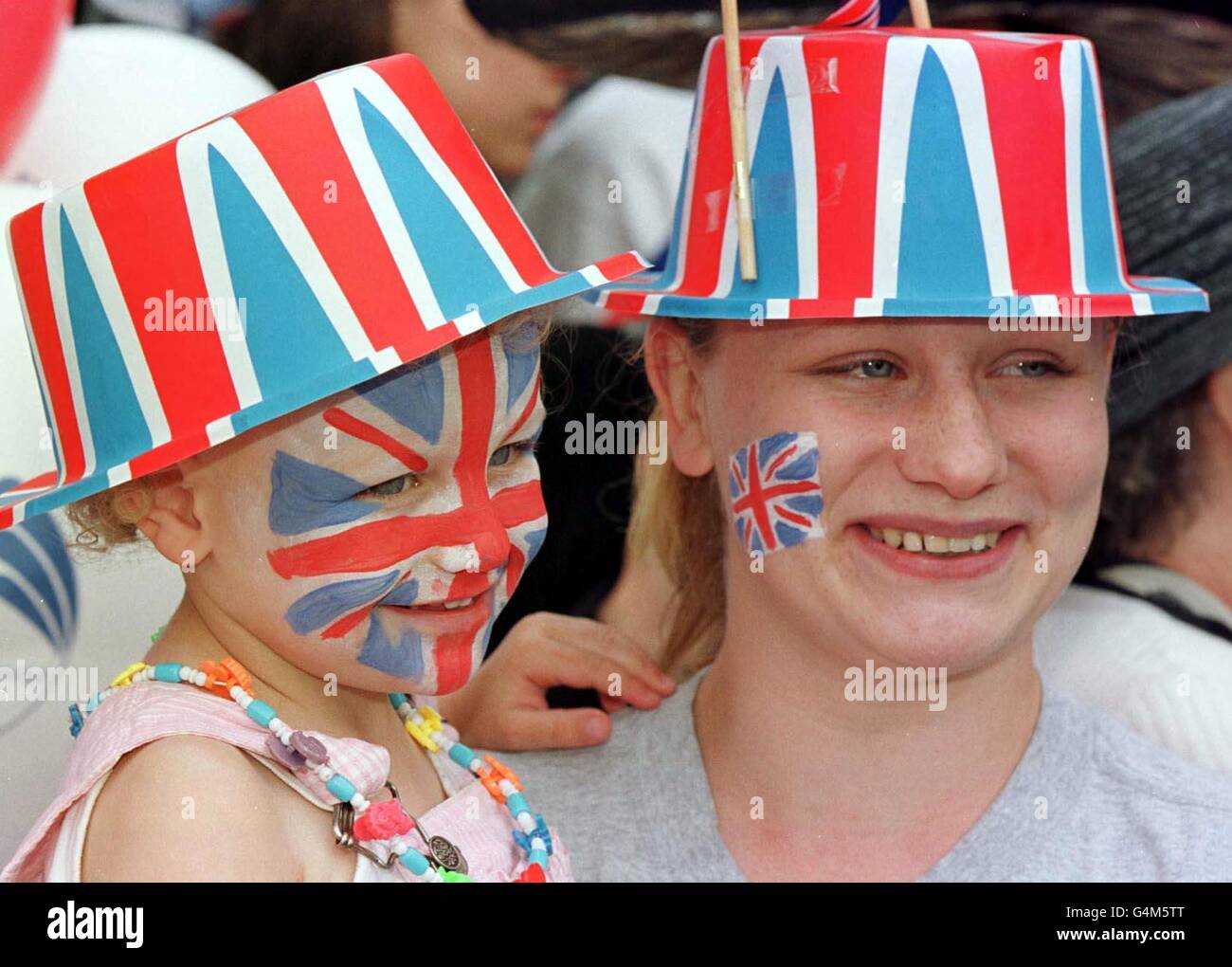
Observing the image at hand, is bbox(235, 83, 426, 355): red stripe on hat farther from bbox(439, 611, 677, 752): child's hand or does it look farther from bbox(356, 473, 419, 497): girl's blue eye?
bbox(439, 611, 677, 752): child's hand

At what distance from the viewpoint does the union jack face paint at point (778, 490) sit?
139 centimetres

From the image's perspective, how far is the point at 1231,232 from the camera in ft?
6.50

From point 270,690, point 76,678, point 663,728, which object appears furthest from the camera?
point 663,728

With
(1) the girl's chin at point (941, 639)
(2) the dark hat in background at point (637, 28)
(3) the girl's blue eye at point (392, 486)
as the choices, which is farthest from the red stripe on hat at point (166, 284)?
(2) the dark hat in background at point (637, 28)

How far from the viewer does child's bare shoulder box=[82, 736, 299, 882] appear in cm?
105

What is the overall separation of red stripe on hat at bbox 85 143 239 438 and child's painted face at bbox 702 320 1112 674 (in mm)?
506

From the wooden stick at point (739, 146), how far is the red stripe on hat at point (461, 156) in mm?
209

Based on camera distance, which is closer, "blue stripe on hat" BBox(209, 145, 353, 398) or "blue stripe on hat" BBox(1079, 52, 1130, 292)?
"blue stripe on hat" BBox(209, 145, 353, 398)

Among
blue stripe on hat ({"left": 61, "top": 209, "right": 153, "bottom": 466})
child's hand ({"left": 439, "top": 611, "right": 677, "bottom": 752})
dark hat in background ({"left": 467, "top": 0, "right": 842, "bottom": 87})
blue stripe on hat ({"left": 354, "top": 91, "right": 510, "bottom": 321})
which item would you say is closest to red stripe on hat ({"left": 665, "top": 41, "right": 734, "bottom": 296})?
blue stripe on hat ({"left": 354, "top": 91, "right": 510, "bottom": 321})

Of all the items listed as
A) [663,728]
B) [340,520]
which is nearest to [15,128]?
[340,520]

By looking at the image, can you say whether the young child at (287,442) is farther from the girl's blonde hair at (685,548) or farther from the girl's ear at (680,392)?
the girl's blonde hair at (685,548)

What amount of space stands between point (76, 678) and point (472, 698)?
1.28 ft

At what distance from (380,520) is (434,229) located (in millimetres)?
208

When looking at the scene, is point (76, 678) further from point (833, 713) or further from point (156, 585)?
point (833, 713)
